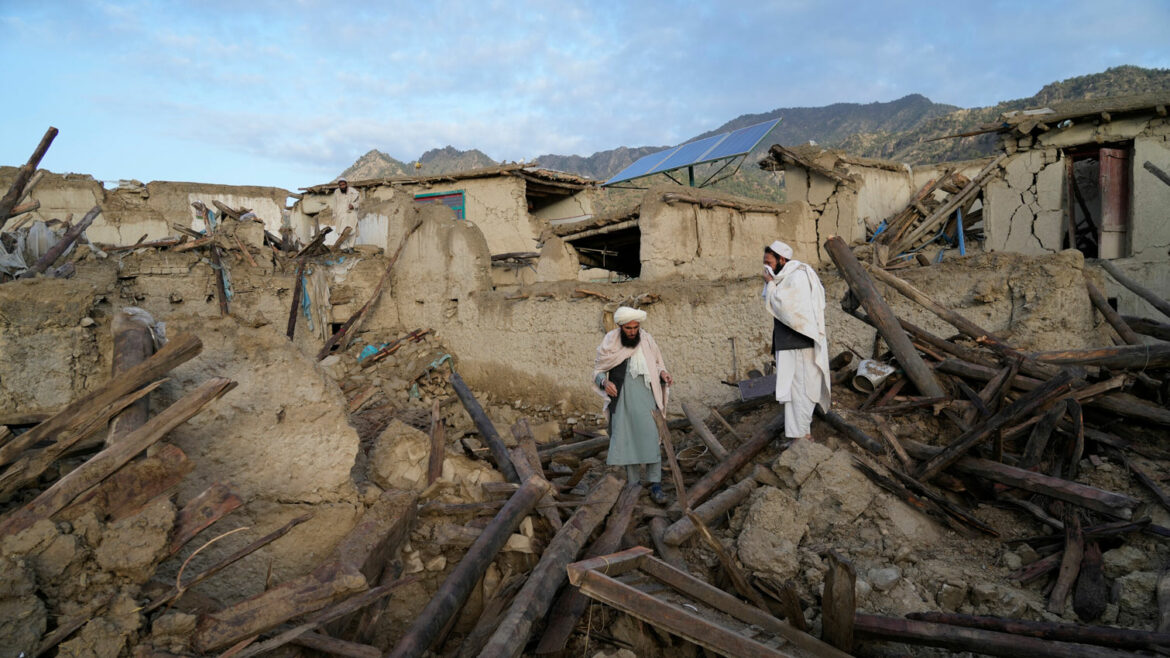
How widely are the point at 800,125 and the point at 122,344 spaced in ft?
271

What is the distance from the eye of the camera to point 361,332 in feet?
36.9

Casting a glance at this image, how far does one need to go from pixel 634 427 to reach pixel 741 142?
9.00 m

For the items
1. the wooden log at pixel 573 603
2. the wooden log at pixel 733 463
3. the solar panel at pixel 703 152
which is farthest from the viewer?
the solar panel at pixel 703 152

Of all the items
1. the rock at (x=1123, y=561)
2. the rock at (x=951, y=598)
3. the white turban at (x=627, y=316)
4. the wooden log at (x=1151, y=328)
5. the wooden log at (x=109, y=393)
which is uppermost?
the wooden log at (x=109, y=393)

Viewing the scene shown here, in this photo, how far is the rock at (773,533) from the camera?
3.54 m

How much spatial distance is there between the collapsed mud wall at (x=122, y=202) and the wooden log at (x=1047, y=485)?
17167 mm

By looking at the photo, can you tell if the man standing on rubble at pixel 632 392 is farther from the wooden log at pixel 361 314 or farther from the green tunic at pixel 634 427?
the wooden log at pixel 361 314

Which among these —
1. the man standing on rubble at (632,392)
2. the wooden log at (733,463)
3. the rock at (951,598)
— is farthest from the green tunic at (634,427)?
the rock at (951,598)

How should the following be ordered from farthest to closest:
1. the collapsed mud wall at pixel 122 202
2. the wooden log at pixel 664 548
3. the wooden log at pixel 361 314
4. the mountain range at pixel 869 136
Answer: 1. the mountain range at pixel 869 136
2. the collapsed mud wall at pixel 122 202
3. the wooden log at pixel 361 314
4. the wooden log at pixel 664 548

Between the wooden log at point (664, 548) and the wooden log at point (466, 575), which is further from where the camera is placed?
→ the wooden log at point (664, 548)

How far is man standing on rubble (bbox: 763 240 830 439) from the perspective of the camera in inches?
181

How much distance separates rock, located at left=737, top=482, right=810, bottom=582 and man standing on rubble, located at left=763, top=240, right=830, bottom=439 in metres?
0.74

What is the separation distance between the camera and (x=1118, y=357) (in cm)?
457

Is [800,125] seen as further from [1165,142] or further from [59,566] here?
[59,566]
